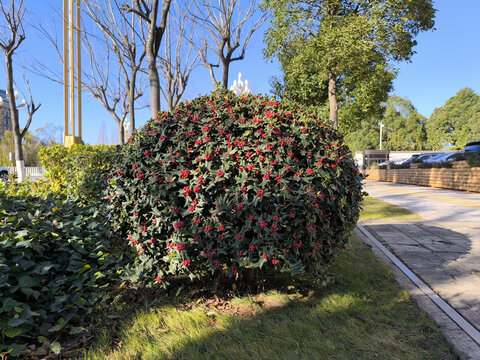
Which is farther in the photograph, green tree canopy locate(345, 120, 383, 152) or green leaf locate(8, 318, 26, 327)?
green tree canopy locate(345, 120, 383, 152)

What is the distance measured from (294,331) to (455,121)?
57.9 meters

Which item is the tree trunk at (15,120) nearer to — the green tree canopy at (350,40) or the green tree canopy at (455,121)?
the green tree canopy at (350,40)

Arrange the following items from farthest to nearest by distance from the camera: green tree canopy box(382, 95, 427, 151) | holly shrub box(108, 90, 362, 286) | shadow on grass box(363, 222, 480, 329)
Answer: green tree canopy box(382, 95, 427, 151)
shadow on grass box(363, 222, 480, 329)
holly shrub box(108, 90, 362, 286)

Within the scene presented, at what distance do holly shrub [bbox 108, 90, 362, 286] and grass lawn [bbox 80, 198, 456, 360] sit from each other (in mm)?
355

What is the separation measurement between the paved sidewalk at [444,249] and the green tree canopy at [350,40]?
5.44m

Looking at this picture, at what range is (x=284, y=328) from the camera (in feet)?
8.15

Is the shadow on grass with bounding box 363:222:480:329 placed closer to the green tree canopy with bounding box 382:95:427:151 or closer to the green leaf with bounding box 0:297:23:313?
the green leaf with bounding box 0:297:23:313

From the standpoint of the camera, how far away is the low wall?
1340cm

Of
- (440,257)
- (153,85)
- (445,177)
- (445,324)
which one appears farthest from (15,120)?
(445,177)

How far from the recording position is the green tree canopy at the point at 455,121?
43875 millimetres

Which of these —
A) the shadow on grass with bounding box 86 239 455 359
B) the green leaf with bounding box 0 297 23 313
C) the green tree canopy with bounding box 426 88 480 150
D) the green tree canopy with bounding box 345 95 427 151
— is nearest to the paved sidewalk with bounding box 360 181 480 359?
the shadow on grass with bounding box 86 239 455 359

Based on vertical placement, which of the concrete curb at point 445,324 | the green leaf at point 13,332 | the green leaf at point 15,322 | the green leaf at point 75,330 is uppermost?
the green leaf at point 15,322

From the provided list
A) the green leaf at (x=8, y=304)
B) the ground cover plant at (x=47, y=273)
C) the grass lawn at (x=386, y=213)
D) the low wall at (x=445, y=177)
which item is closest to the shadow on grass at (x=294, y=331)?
the ground cover plant at (x=47, y=273)

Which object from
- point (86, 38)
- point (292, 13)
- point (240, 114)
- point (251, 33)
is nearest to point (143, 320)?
point (240, 114)
